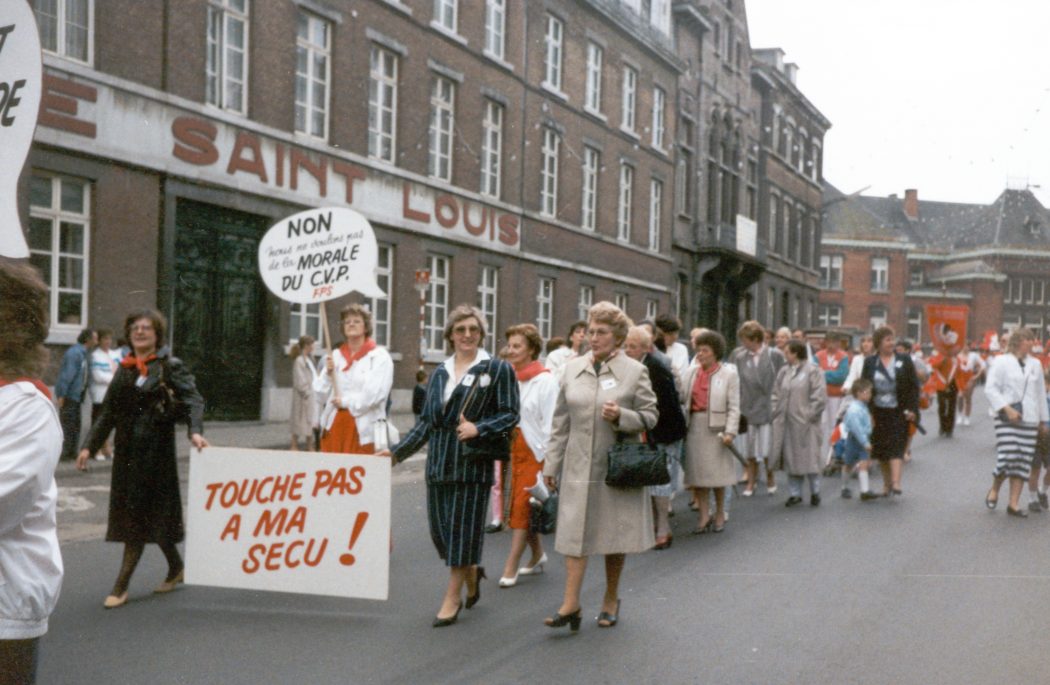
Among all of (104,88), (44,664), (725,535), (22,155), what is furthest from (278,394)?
(22,155)

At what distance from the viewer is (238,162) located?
1875 centimetres

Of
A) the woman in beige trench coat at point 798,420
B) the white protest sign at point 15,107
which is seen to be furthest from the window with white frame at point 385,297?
the white protest sign at point 15,107

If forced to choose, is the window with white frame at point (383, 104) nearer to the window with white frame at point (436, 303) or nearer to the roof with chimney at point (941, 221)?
the window with white frame at point (436, 303)

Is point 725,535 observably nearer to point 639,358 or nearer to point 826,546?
point 826,546

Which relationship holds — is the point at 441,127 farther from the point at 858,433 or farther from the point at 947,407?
the point at 858,433

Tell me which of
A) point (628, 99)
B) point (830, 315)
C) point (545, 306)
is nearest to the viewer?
point (545, 306)

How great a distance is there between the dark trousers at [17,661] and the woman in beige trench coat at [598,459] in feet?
12.2

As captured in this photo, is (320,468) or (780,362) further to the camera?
(780,362)

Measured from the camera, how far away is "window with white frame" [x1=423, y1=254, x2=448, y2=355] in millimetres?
24281

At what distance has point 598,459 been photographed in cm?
650

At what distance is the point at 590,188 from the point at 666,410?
24.8 meters

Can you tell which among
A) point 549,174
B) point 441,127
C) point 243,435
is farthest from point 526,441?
point 549,174

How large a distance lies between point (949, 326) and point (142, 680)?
1798cm

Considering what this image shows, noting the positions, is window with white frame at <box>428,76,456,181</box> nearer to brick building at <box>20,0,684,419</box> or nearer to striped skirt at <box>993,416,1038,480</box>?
brick building at <box>20,0,684,419</box>
